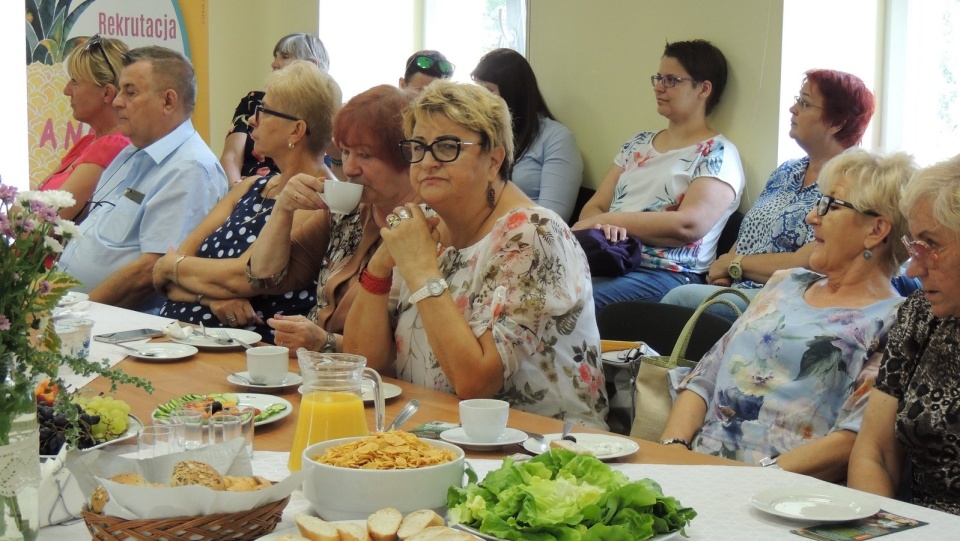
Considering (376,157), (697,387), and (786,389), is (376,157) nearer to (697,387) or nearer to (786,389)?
(697,387)

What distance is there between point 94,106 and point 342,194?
85.9 inches

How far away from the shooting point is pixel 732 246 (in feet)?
13.1

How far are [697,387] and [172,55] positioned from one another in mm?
2416

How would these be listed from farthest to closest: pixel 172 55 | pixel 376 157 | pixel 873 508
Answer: pixel 172 55
pixel 376 157
pixel 873 508

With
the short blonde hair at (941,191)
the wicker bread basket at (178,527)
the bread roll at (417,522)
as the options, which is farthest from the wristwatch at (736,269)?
the wicker bread basket at (178,527)

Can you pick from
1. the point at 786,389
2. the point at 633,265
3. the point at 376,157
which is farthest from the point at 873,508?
the point at 633,265

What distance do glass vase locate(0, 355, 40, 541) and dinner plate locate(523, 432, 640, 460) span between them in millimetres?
681

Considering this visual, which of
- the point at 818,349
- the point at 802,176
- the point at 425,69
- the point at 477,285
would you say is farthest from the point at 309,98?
the point at 425,69

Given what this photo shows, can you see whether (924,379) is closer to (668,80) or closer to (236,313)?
(236,313)

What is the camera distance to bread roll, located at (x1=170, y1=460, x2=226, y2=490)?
41.9 inches

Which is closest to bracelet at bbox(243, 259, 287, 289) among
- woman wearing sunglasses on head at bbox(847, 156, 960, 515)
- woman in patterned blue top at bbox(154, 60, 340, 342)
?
woman in patterned blue top at bbox(154, 60, 340, 342)

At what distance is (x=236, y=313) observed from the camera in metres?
2.82

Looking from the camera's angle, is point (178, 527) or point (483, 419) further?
point (483, 419)

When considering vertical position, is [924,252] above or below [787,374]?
above
